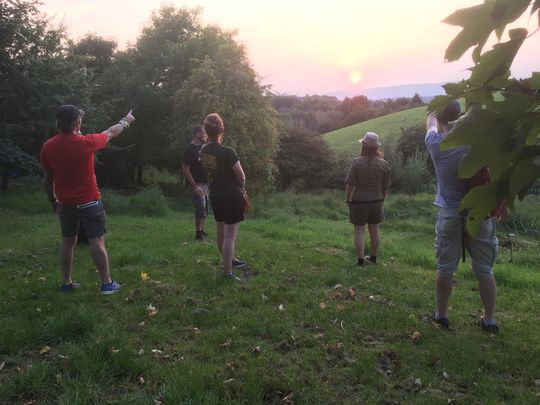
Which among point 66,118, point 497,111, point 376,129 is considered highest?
point 66,118

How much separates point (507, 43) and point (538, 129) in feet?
0.67

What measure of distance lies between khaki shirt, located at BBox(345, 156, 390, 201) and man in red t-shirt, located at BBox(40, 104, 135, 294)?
3349 millimetres

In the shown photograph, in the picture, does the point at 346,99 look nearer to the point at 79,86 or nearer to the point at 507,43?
the point at 79,86

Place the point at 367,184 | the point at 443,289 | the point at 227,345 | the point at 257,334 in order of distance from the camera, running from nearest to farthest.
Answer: the point at 227,345 → the point at 257,334 → the point at 443,289 → the point at 367,184

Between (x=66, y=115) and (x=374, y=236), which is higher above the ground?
(x=66, y=115)

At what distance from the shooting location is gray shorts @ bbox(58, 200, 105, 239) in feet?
17.5

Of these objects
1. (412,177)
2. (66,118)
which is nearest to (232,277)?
(66,118)

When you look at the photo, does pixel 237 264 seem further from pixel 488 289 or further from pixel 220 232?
pixel 488 289

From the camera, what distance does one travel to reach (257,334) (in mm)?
4633

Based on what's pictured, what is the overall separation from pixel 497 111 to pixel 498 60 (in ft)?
0.38

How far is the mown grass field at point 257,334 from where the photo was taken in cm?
364

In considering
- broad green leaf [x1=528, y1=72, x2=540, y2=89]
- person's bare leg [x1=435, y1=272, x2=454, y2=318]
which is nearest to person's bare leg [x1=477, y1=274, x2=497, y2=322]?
person's bare leg [x1=435, y1=272, x2=454, y2=318]

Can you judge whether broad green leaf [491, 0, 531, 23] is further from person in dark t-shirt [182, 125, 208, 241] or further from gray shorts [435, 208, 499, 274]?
person in dark t-shirt [182, 125, 208, 241]

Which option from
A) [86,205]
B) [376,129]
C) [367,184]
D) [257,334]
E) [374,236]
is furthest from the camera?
[376,129]
